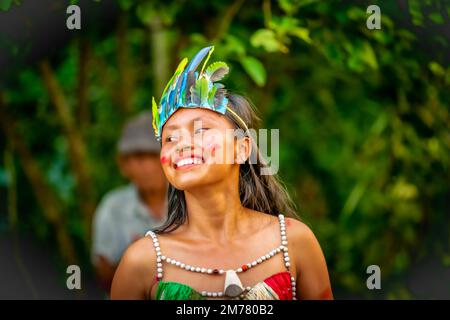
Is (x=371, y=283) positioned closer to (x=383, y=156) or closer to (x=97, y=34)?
(x=97, y=34)

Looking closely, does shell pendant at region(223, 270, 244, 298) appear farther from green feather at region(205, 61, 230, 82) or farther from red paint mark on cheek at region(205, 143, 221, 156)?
green feather at region(205, 61, 230, 82)

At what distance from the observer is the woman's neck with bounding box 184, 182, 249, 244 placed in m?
2.27

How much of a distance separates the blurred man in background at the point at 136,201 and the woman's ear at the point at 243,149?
236cm

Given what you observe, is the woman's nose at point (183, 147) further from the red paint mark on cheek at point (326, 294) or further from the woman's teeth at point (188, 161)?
the red paint mark on cheek at point (326, 294)

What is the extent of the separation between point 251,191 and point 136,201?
2.45 meters

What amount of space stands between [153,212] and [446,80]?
2.05m

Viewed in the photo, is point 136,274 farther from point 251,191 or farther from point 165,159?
point 251,191

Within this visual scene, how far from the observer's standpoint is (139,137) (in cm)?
471

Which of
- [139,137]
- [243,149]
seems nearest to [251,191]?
[243,149]

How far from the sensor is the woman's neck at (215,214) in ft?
7.46

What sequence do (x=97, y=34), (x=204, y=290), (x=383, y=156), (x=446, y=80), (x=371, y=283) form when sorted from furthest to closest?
(x=383, y=156)
(x=97, y=34)
(x=446, y=80)
(x=371, y=283)
(x=204, y=290)

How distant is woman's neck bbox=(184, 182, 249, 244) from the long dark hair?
2.7 inches

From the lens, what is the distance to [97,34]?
447 centimetres
